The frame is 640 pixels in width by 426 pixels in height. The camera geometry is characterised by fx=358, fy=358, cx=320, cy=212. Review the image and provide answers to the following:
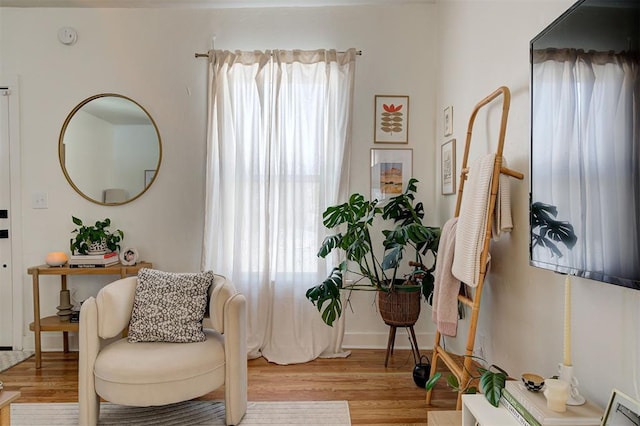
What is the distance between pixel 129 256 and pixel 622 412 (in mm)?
2889

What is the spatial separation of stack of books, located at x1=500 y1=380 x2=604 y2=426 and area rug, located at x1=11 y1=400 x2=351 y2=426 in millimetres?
971

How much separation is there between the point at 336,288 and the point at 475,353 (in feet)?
3.03

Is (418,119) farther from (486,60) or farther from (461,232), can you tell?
(461,232)

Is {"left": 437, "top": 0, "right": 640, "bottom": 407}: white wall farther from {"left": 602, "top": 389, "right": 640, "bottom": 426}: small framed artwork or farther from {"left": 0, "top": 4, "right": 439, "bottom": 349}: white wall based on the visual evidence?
{"left": 0, "top": 4, "right": 439, "bottom": 349}: white wall

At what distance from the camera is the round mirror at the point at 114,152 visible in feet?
9.57

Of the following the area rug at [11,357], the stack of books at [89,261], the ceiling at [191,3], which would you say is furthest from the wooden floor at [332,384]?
the ceiling at [191,3]

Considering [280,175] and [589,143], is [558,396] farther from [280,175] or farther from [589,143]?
[280,175]

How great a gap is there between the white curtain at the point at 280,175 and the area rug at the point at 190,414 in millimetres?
744

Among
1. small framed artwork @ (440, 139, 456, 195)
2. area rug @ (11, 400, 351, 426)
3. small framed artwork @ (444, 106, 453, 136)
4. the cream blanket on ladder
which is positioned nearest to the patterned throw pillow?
area rug @ (11, 400, 351, 426)

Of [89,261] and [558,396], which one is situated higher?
[89,261]

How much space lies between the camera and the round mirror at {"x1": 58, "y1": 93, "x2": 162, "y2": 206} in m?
2.92

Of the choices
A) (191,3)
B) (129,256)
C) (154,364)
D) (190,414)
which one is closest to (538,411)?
(154,364)

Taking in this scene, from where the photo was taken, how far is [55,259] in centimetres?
269

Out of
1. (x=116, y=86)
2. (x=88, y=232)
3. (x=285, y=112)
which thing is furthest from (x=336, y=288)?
(x=116, y=86)
